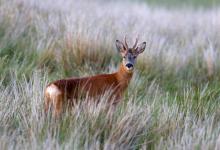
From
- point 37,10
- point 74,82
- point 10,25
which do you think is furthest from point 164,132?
point 37,10

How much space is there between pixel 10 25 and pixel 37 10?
5.03 feet

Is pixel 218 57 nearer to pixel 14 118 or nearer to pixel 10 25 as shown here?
pixel 10 25

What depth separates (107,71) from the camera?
257 inches

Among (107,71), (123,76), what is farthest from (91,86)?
(107,71)

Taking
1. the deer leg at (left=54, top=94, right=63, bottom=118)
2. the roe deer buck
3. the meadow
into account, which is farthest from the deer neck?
the deer leg at (left=54, top=94, right=63, bottom=118)

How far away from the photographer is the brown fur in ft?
13.7

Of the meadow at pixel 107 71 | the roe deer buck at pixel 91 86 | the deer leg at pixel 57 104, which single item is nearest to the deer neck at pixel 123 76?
the roe deer buck at pixel 91 86

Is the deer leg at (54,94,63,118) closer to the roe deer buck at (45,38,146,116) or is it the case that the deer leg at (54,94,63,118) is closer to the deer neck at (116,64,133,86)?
the roe deer buck at (45,38,146,116)

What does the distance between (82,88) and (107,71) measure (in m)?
2.25

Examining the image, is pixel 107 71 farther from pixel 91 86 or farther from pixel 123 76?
pixel 91 86

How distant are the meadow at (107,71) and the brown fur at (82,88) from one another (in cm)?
9

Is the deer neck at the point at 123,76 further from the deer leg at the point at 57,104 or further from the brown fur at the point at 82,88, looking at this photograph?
the deer leg at the point at 57,104

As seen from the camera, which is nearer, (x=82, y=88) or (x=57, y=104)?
(x=57, y=104)

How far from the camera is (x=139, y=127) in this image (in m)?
4.24
